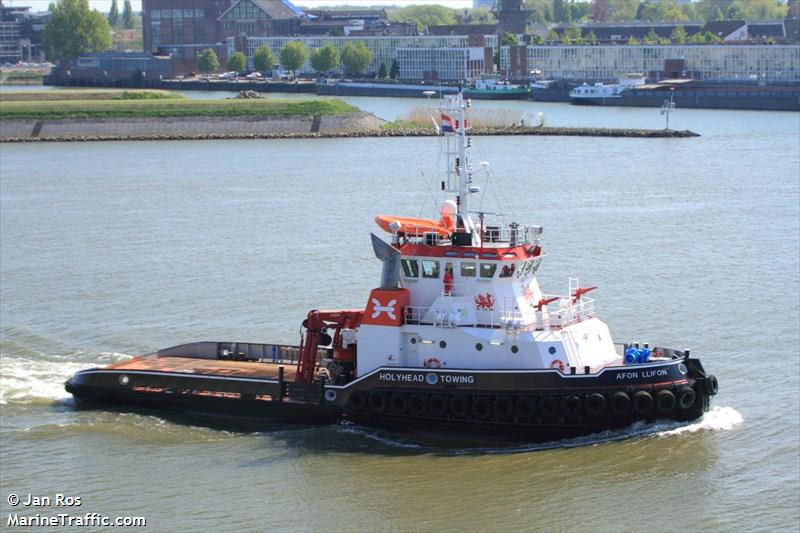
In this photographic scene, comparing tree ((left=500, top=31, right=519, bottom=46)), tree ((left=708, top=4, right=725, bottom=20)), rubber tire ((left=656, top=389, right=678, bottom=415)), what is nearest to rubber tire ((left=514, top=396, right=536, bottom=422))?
rubber tire ((left=656, top=389, right=678, bottom=415))

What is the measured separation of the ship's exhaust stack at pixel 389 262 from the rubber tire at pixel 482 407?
2338 millimetres

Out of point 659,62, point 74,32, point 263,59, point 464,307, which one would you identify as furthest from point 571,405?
point 74,32

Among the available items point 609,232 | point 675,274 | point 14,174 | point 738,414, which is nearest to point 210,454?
point 738,414

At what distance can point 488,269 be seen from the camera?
21.8 m

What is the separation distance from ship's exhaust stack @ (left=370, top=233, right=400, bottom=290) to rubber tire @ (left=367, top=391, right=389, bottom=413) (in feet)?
5.71

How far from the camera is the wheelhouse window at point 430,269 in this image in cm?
2203

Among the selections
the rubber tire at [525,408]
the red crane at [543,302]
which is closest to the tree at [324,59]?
the red crane at [543,302]

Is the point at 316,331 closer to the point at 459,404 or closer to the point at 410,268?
the point at 410,268

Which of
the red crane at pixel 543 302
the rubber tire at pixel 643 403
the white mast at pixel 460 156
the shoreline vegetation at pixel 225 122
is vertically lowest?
the rubber tire at pixel 643 403

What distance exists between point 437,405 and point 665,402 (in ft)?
11.8

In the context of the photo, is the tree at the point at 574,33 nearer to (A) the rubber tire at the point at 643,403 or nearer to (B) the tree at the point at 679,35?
(B) the tree at the point at 679,35

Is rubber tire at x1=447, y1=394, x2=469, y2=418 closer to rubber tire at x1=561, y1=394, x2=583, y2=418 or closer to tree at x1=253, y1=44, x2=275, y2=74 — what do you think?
rubber tire at x1=561, y1=394, x2=583, y2=418

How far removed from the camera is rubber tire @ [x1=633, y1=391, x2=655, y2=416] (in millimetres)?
21219

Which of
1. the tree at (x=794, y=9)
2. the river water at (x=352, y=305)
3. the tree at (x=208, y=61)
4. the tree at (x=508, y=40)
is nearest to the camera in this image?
the river water at (x=352, y=305)
